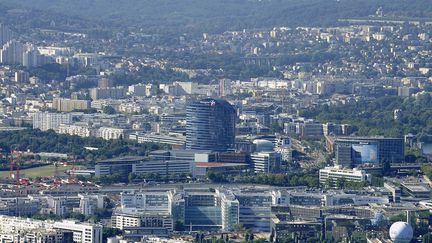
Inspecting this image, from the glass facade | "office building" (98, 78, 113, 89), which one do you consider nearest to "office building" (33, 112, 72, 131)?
the glass facade

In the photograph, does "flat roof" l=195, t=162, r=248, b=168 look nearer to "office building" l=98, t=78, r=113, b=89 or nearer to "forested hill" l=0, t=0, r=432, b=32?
"office building" l=98, t=78, r=113, b=89

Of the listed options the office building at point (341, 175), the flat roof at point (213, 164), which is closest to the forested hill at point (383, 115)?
the flat roof at point (213, 164)

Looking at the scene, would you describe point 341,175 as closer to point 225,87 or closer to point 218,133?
point 218,133

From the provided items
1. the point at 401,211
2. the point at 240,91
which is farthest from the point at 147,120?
the point at 401,211

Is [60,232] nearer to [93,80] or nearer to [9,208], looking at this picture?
[9,208]

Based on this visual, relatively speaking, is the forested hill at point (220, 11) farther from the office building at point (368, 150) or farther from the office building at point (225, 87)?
the office building at point (368, 150)

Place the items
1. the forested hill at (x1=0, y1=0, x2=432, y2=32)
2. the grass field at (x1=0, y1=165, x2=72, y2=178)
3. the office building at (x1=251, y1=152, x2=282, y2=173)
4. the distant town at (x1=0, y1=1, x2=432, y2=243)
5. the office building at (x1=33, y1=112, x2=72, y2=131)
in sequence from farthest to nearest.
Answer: the forested hill at (x1=0, y1=0, x2=432, y2=32) → the office building at (x1=33, y1=112, x2=72, y2=131) → the office building at (x1=251, y1=152, x2=282, y2=173) → the grass field at (x1=0, y1=165, x2=72, y2=178) → the distant town at (x1=0, y1=1, x2=432, y2=243)

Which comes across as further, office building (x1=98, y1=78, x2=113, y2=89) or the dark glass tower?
office building (x1=98, y1=78, x2=113, y2=89)
